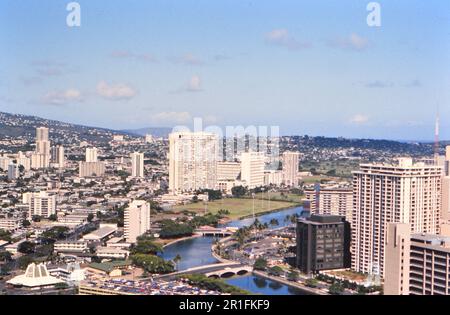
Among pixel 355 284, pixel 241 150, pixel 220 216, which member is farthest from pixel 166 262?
pixel 241 150

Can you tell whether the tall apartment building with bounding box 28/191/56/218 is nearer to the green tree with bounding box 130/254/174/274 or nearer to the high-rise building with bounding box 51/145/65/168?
the high-rise building with bounding box 51/145/65/168

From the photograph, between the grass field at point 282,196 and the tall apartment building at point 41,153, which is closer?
the grass field at point 282,196

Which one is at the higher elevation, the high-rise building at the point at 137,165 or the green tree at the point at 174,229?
the high-rise building at the point at 137,165

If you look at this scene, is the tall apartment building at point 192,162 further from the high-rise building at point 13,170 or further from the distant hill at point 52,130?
the high-rise building at point 13,170

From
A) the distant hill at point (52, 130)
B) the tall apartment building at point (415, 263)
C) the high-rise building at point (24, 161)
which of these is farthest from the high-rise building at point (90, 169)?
the tall apartment building at point (415, 263)

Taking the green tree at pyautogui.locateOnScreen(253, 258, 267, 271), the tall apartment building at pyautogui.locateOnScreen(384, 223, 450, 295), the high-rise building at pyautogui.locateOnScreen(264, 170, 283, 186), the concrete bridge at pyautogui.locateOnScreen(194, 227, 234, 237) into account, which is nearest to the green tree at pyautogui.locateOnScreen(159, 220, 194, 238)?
the concrete bridge at pyautogui.locateOnScreen(194, 227, 234, 237)

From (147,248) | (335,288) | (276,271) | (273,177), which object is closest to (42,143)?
(273,177)

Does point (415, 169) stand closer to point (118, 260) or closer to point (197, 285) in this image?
point (197, 285)
